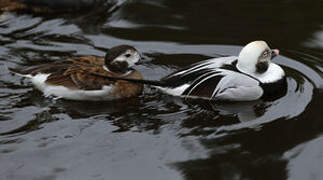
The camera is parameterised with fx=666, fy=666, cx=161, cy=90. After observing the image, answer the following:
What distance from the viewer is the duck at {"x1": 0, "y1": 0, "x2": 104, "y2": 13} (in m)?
8.77

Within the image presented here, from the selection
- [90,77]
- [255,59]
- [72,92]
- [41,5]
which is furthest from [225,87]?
[41,5]

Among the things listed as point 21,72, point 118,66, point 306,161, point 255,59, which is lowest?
point 306,161

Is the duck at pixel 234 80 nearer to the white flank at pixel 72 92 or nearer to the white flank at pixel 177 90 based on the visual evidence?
the white flank at pixel 177 90

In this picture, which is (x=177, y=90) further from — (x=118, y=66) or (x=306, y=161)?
(x=306, y=161)

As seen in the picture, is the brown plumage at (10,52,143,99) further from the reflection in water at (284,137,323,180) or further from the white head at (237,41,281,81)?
the reflection in water at (284,137,323,180)

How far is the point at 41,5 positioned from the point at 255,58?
3.77 meters

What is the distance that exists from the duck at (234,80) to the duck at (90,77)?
20cm

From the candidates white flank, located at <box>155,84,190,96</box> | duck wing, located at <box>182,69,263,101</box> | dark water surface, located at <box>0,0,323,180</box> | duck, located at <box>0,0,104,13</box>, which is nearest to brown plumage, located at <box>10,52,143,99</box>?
dark water surface, located at <box>0,0,323,180</box>

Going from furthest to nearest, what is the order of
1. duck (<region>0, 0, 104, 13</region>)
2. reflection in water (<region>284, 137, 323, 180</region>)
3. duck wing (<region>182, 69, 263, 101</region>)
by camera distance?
1. duck (<region>0, 0, 104, 13</region>)
2. duck wing (<region>182, 69, 263, 101</region>)
3. reflection in water (<region>284, 137, 323, 180</region>)

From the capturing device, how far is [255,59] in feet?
20.0

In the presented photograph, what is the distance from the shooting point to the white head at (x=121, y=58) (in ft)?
20.2

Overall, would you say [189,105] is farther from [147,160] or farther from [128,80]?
[147,160]

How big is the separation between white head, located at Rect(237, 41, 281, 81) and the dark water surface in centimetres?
32

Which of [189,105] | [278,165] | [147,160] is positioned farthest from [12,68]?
[278,165]
